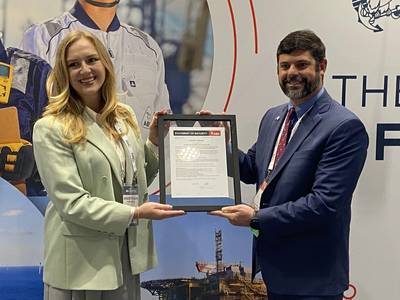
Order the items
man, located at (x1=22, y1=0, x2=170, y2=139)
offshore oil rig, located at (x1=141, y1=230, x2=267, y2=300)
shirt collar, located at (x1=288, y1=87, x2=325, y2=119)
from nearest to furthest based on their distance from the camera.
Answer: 1. shirt collar, located at (x1=288, y1=87, x2=325, y2=119)
2. man, located at (x1=22, y1=0, x2=170, y2=139)
3. offshore oil rig, located at (x1=141, y1=230, x2=267, y2=300)

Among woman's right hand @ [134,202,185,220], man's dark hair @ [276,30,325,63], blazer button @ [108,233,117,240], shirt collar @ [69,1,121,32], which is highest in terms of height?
shirt collar @ [69,1,121,32]

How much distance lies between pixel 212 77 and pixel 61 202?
1091 mm

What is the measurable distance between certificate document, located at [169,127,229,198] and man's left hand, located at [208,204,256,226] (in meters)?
0.09

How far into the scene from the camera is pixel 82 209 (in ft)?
5.43

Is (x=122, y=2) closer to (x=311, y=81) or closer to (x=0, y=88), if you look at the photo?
(x=0, y=88)

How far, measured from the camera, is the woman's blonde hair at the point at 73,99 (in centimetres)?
172

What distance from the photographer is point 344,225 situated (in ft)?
5.74

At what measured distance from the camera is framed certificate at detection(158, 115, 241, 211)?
1833 mm

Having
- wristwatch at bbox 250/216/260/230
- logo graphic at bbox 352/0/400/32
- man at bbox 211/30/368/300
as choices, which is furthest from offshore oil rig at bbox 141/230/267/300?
logo graphic at bbox 352/0/400/32

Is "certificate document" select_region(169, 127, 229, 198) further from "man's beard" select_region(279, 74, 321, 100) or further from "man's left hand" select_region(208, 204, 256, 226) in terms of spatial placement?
"man's beard" select_region(279, 74, 321, 100)

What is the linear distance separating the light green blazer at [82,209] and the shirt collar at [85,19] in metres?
0.82

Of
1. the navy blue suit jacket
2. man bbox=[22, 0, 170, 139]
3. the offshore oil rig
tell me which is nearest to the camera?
the navy blue suit jacket

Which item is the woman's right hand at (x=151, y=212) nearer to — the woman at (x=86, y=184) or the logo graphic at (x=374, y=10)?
the woman at (x=86, y=184)

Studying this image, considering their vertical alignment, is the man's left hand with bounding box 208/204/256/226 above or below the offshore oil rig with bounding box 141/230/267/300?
above
